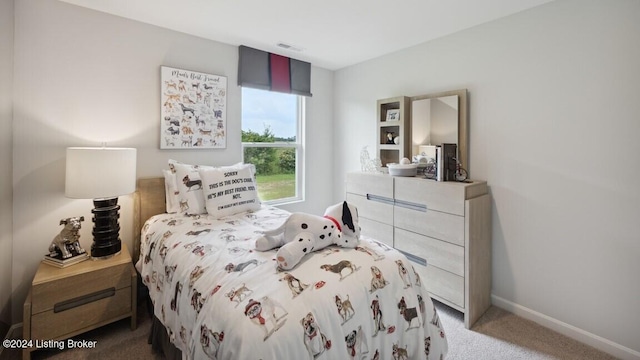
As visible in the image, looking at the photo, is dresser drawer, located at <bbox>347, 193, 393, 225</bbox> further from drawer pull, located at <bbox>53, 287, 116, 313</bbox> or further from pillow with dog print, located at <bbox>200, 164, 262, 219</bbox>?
drawer pull, located at <bbox>53, 287, 116, 313</bbox>

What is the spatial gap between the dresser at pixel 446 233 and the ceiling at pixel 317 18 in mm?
1314

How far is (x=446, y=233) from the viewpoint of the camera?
7.27ft

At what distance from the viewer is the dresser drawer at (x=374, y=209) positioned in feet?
8.69

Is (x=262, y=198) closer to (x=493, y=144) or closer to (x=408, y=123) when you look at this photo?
(x=408, y=123)

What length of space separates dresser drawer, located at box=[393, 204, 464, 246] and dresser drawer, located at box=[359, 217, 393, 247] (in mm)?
121

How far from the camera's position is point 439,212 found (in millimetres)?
2252

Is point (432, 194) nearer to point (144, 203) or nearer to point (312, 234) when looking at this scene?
point (312, 234)

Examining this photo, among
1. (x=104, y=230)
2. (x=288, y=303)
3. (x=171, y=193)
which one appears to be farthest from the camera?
(x=171, y=193)

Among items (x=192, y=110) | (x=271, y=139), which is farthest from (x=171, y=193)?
(x=271, y=139)

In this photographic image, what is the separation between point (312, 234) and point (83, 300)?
63.9 inches

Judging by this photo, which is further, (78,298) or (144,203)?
(144,203)

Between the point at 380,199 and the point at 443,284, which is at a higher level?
the point at 380,199

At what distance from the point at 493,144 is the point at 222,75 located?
2.60 metres

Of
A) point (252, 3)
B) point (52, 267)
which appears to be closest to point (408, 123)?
point (252, 3)
